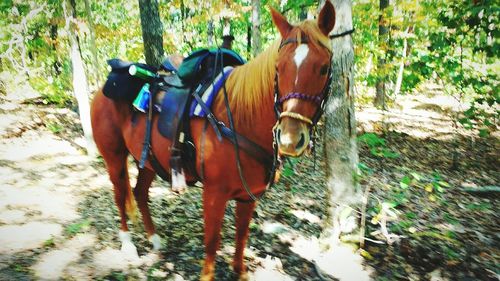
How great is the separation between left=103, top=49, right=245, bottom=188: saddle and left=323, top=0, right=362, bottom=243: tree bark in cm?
111

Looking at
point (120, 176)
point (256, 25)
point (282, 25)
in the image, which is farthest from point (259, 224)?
point (256, 25)

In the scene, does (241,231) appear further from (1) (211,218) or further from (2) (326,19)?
(2) (326,19)

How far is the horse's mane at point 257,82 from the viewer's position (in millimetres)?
2252

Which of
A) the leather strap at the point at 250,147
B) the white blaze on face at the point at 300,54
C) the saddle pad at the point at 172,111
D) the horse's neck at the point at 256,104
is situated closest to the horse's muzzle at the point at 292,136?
the white blaze on face at the point at 300,54

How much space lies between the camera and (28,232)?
172 inches

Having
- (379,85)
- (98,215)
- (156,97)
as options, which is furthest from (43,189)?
(379,85)

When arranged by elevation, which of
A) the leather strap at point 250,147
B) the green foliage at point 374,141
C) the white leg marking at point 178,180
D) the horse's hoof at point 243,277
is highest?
the leather strap at point 250,147

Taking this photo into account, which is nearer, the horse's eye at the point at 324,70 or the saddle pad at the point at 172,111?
the horse's eye at the point at 324,70

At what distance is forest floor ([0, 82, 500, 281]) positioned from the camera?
361 cm

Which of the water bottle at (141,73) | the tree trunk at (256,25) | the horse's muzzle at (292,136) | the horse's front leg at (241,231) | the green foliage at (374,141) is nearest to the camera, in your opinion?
the horse's muzzle at (292,136)

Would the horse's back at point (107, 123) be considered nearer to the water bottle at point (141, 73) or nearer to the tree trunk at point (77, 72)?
the water bottle at point (141, 73)

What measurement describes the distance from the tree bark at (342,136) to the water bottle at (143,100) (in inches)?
78.9

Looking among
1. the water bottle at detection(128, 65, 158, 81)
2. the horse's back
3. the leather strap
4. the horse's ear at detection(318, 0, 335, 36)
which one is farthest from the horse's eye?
the horse's back

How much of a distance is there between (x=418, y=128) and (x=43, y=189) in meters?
12.4
